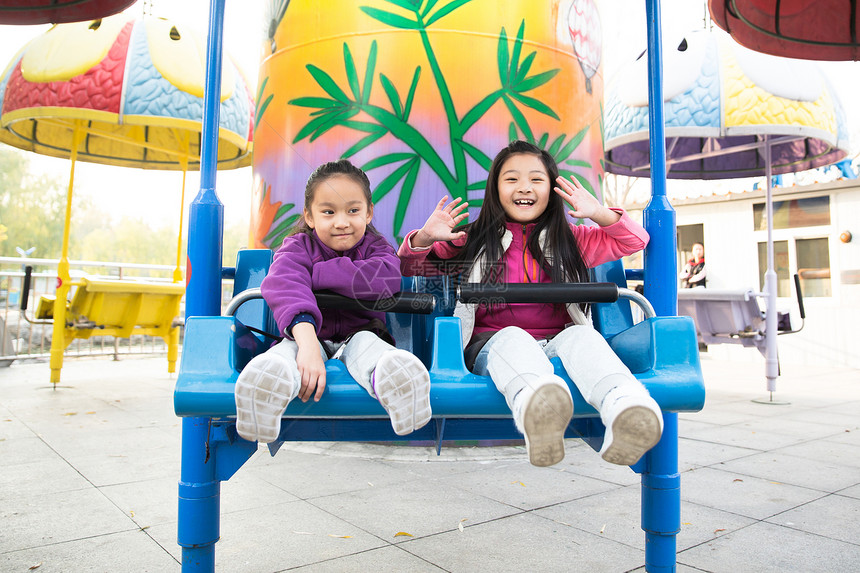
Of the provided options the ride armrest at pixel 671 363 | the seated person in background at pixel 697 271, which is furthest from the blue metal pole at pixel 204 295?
the seated person in background at pixel 697 271

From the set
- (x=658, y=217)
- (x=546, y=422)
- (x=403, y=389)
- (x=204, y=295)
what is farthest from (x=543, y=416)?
(x=204, y=295)

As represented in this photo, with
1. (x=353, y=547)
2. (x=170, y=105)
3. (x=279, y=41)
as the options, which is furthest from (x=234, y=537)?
(x=170, y=105)

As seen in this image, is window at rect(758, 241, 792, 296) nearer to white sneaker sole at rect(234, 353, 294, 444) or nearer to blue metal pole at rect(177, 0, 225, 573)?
blue metal pole at rect(177, 0, 225, 573)

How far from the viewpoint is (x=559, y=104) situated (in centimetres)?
371

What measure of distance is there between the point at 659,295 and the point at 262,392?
119 cm

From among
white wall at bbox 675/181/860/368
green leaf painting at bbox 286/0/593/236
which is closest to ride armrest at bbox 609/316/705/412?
green leaf painting at bbox 286/0/593/236

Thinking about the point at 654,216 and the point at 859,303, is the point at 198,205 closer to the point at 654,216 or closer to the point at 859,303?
the point at 654,216

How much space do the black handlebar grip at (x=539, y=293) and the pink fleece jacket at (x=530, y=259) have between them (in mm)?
281

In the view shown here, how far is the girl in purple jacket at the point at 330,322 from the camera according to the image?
1396 millimetres

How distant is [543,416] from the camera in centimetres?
140

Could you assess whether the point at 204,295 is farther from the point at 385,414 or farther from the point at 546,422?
the point at 546,422

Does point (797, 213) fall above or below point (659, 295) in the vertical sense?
above

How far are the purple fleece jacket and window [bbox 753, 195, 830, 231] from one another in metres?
9.61

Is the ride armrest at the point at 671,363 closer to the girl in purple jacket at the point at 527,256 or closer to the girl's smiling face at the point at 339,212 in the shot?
the girl in purple jacket at the point at 527,256
